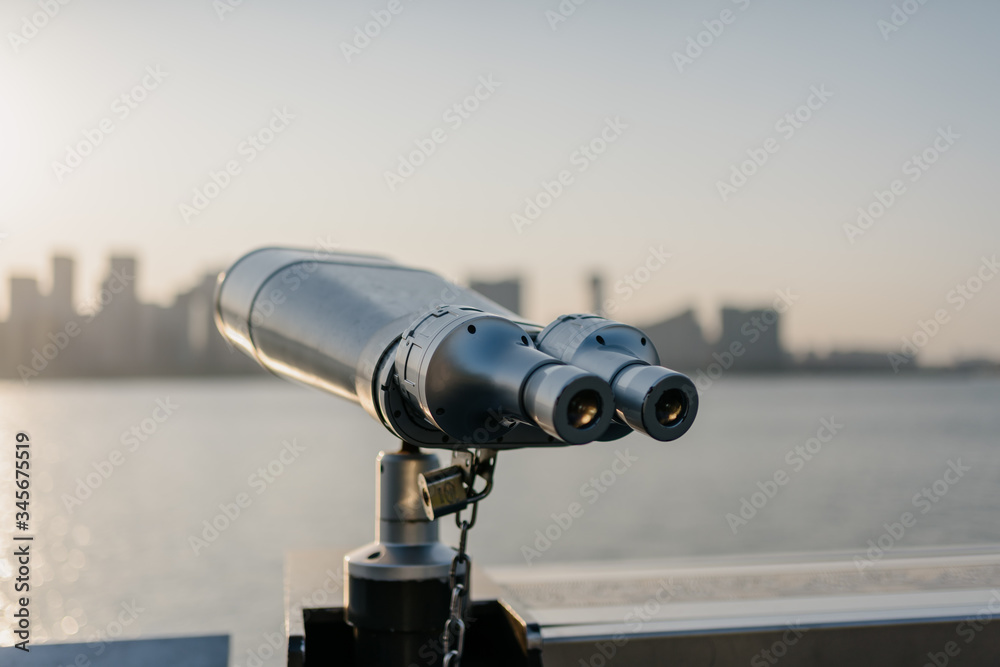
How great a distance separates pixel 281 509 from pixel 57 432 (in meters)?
30.6

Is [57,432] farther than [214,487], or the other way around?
[57,432]

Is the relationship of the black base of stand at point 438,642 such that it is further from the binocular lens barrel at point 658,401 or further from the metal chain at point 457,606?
the binocular lens barrel at point 658,401

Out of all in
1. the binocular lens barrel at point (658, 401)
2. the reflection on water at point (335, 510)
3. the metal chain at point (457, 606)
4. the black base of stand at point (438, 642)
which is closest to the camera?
the binocular lens barrel at point (658, 401)

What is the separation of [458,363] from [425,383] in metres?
0.05

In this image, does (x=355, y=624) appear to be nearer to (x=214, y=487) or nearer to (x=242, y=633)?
(x=242, y=633)

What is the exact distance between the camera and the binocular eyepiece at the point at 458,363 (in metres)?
1.16

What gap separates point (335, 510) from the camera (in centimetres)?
1784

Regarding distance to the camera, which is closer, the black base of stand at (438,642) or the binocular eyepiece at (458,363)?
the binocular eyepiece at (458,363)

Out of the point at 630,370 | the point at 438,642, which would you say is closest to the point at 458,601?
the point at 438,642

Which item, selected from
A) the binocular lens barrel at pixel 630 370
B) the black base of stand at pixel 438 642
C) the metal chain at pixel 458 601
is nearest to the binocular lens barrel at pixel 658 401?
the binocular lens barrel at pixel 630 370

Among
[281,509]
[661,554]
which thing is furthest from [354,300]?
[281,509]

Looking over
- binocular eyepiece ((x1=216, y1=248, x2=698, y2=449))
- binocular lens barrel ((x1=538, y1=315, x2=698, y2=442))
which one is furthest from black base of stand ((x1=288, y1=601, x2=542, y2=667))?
binocular lens barrel ((x1=538, y1=315, x2=698, y2=442))

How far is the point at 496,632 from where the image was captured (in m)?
1.85

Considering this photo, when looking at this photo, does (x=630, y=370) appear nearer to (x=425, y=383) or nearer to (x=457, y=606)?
(x=425, y=383)
